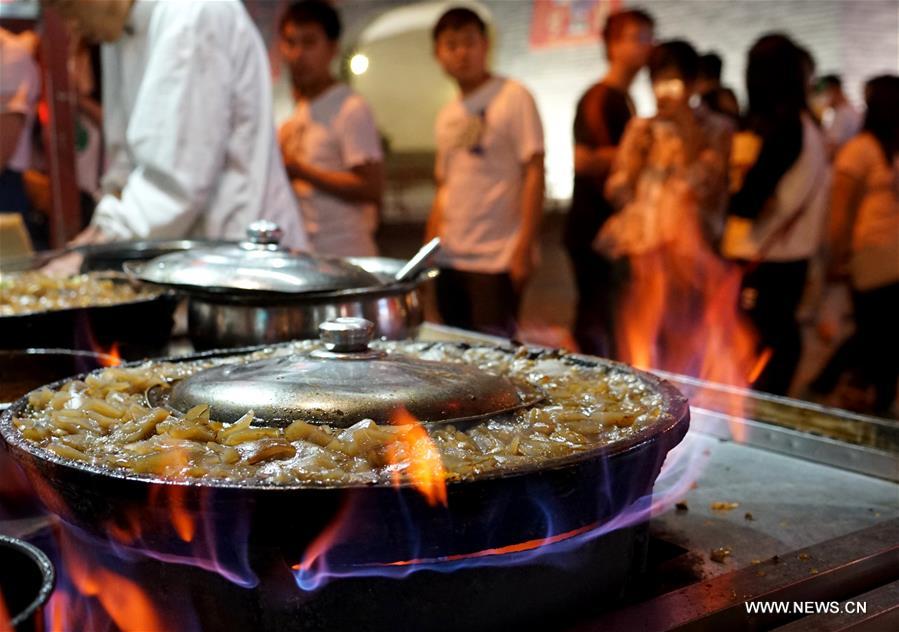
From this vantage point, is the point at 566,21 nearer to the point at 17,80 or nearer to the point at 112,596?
the point at 17,80

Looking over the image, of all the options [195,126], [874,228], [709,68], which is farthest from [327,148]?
[874,228]

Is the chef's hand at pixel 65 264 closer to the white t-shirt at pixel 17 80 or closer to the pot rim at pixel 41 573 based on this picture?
the pot rim at pixel 41 573

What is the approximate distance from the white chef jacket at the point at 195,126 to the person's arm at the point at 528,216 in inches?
75.9

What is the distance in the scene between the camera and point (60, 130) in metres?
5.54

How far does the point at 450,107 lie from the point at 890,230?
2.92 metres

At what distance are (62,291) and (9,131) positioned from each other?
10.5 feet

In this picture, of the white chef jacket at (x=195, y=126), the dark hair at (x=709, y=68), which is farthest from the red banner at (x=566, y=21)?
the white chef jacket at (x=195, y=126)

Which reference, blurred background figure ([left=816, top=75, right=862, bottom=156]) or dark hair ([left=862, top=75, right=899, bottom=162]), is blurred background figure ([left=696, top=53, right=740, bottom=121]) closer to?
dark hair ([left=862, top=75, right=899, bottom=162])

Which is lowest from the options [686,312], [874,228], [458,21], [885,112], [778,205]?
[686,312]

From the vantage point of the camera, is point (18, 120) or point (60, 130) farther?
point (60, 130)

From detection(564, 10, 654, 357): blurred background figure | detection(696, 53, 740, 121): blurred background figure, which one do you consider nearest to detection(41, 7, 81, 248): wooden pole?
detection(564, 10, 654, 357): blurred background figure

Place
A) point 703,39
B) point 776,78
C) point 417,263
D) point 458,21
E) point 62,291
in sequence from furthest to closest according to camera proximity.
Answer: point 703,39 < point 458,21 < point 776,78 < point 62,291 < point 417,263

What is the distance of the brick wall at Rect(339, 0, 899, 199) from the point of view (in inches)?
426

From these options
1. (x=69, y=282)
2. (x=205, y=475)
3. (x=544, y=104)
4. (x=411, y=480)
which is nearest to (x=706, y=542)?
(x=411, y=480)
